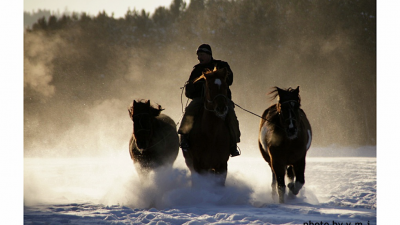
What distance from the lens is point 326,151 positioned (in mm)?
20594

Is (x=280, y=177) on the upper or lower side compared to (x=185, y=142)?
lower

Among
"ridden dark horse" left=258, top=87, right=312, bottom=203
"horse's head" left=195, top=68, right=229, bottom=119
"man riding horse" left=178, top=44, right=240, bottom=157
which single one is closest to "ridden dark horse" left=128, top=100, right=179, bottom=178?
"man riding horse" left=178, top=44, right=240, bottom=157

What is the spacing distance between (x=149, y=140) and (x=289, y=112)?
2.42 metres

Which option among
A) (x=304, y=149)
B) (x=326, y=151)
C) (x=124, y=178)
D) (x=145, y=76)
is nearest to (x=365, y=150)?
(x=326, y=151)

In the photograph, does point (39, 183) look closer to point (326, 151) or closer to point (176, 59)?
point (326, 151)

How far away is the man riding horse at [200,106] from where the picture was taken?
324 inches

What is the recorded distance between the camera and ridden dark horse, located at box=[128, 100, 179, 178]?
26.2 feet

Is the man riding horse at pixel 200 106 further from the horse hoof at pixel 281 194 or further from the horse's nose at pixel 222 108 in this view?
the horse hoof at pixel 281 194

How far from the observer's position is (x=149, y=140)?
8234mm

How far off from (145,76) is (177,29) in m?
3.96

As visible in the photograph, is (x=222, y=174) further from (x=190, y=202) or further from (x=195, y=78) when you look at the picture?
(x=195, y=78)

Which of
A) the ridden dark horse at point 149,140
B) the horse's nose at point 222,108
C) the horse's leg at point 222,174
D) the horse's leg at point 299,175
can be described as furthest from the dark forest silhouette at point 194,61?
the horse's leg at point 222,174

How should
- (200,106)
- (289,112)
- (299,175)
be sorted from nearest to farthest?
(289,112)
(299,175)
(200,106)

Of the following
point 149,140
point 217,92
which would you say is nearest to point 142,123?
point 149,140
